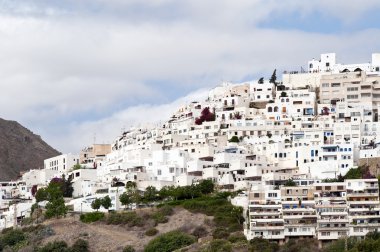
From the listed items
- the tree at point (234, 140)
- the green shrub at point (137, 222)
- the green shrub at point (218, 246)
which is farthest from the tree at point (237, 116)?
the green shrub at point (218, 246)

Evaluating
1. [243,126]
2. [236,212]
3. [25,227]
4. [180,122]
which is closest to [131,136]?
[180,122]

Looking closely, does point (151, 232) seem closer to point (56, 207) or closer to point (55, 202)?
point (56, 207)

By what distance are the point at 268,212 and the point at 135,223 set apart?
37.5 ft

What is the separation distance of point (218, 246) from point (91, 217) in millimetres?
15078

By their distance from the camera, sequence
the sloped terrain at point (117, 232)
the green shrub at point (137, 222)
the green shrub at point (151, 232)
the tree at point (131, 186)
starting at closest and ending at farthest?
the sloped terrain at point (117, 232), the green shrub at point (151, 232), the green shrub at point (137, 222), the tree at point (131, 186)

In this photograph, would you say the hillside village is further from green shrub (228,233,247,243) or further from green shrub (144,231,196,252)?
green shrub (144,231,196,252)

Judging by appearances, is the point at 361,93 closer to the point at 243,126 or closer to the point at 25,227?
the point at 243,126

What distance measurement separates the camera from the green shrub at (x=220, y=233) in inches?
3095

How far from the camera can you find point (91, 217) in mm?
87625

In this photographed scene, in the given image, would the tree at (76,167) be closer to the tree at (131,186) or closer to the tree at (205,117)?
the tree at (205,117)

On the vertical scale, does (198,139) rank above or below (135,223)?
above

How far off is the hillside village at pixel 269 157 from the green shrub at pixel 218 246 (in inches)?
78.3

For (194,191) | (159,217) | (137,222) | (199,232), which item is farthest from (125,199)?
(199,232)

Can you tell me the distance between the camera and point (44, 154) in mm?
143375
